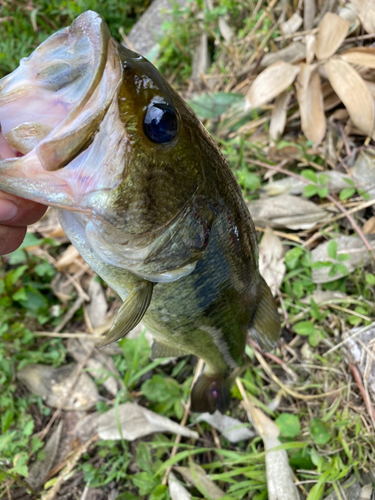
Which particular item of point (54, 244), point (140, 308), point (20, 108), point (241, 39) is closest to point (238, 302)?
point (140, 308)

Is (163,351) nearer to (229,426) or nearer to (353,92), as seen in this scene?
(229,426)

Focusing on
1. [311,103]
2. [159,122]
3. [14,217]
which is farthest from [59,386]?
[311,103]

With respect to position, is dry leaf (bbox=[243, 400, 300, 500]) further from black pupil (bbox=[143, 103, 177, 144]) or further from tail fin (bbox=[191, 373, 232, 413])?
black pupil (bbox=[143, 103, 177, 144])

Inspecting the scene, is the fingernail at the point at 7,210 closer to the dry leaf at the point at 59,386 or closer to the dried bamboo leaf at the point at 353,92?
the dry leaf at the point at 59,386

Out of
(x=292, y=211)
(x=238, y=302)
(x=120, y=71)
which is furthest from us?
(x=292, y=211)

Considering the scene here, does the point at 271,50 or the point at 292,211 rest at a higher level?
the point at 271,50

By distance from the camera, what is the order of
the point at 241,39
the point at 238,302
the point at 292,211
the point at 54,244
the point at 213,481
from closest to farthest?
the point at 238,302
the point at 213,481
the point at 292,211
the point at 54,244
the point at 241,39

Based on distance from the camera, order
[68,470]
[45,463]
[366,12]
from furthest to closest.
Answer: [366,12], [45,463], [68,470]

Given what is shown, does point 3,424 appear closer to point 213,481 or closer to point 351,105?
point 213,481
